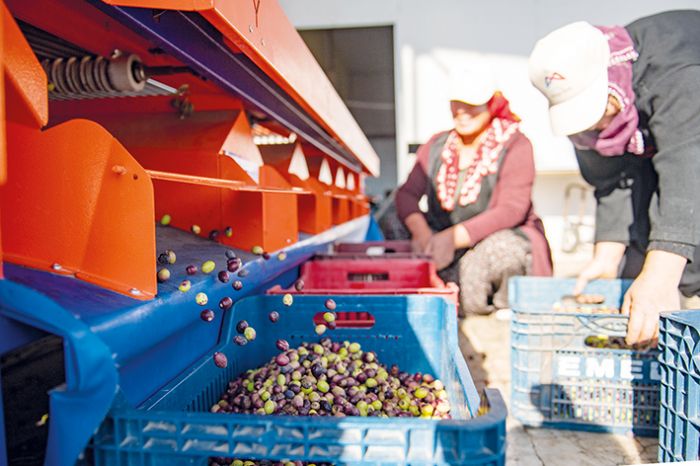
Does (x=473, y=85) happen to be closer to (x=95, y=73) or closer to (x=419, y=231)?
(x=419, y=231)

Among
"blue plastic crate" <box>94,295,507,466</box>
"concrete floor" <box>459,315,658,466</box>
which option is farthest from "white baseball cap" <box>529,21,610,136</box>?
"blue plastic crate" <box>94,295,507,466</box>

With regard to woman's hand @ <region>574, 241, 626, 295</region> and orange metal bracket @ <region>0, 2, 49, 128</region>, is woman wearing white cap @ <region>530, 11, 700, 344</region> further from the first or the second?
orange metal bracket @ <region>0, 2, 49, 128</region>

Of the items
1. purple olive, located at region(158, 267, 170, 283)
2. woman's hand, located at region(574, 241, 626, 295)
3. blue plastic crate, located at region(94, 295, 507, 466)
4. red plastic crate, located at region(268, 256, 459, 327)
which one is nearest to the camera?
blue plastic crate, located at region(94, 295, 507, 466)

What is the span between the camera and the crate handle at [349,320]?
5.06 feet

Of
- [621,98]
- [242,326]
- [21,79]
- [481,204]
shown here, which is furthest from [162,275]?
[481,204]

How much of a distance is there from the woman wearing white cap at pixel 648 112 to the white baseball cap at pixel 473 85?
733 millimetres

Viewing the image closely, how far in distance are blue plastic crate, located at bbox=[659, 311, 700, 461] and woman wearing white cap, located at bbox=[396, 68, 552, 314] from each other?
137 cm

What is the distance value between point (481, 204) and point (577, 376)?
141 cm

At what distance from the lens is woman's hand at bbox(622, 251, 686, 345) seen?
1.40 m

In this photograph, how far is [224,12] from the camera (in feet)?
2.83

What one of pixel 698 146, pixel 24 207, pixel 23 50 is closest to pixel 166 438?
pixel 24 207

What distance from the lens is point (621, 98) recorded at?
1.63 m

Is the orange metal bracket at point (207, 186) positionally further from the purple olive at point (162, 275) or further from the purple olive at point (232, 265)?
the purple olive at point (162, 275)

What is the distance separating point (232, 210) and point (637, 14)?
642 cm
